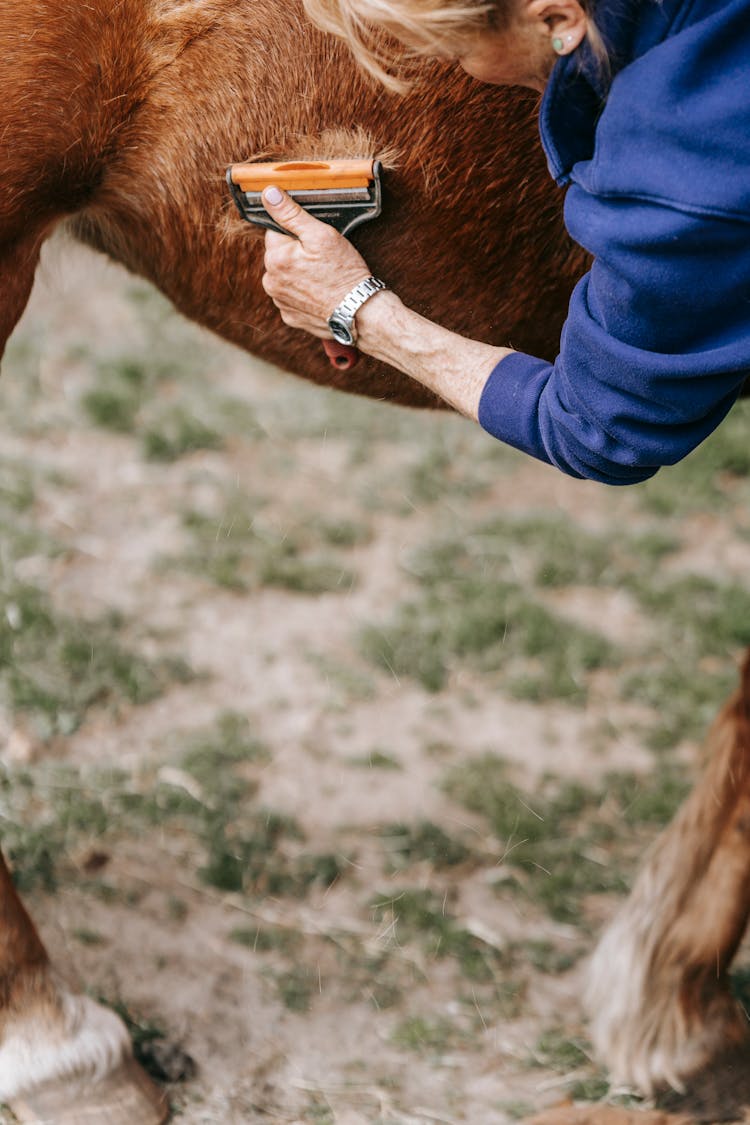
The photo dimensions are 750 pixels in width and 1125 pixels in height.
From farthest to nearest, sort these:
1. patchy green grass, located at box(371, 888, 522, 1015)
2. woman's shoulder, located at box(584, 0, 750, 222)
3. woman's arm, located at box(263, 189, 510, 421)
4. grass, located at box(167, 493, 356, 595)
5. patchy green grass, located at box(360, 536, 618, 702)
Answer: grass, located at box(167, 493, 356, 595) → patchy green grass, located at box(360, 536, 618, 702) → patchy green grass, located at box(371, 888, 522, 1015) → woman's arm, located at box(263, 189, 510, 421) → woman's shoulder, located at box(584, 0, 750, 222)

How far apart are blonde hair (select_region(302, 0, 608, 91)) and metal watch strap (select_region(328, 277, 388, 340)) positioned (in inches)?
11.6

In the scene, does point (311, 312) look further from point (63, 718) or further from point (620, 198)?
point (63, 718)

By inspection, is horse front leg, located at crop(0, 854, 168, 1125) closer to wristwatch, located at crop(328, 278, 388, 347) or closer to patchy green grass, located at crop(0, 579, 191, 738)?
patchy green grass, located at crop(0, 579, 191, 738)

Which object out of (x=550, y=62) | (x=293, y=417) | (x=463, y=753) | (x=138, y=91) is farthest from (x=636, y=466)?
(x=293, y=417)

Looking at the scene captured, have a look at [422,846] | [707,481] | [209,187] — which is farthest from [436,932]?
[707,481]

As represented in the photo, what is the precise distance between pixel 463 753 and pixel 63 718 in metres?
1.02

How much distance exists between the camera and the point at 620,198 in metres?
1.33

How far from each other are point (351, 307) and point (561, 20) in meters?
0.52

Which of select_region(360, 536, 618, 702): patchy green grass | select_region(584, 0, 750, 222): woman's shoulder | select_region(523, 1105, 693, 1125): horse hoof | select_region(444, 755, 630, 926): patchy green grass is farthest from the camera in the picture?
select_region(360, 536, 618, 702): patchy green grass

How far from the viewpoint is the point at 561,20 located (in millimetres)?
1357

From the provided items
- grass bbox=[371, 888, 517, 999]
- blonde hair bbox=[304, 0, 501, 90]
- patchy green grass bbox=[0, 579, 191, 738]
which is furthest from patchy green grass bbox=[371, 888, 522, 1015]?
blonde hair bbox=[304, 0, 501, 90]

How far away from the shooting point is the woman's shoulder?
4.09ft

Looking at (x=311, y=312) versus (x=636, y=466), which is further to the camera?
(x=311, y=312)

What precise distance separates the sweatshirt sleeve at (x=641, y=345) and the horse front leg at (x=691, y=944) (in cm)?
91
